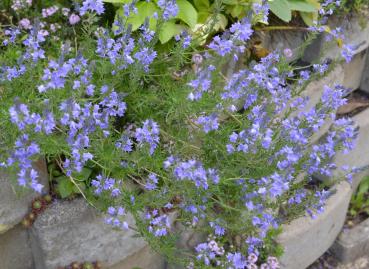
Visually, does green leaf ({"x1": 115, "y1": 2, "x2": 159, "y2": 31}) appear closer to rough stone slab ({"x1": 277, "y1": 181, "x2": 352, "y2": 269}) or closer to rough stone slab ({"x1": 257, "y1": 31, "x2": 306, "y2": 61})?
rough stone slab ({"x1": 257, "y1": 31, "x2": 306, "y2": 61})

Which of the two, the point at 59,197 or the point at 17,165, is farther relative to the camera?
the point at 59,197

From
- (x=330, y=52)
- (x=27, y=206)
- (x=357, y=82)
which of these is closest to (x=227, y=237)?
(x=27, y=206)

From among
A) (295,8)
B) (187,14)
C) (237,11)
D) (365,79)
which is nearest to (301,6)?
(295,8)

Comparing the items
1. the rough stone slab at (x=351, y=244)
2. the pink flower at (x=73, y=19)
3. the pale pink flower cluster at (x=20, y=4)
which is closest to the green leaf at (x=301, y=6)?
the pink flower at (x=73, y=19)

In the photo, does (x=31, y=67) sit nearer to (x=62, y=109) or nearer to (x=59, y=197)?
(x=62, y=109)

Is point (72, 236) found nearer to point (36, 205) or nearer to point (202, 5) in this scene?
point (36, 205)
